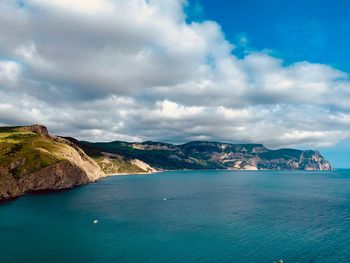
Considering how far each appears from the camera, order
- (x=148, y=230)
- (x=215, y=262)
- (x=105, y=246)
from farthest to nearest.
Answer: (x=148, y=230) < (x=105, y=246) < (x=215, y=262)

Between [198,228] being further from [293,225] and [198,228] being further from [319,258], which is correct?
[319,258]

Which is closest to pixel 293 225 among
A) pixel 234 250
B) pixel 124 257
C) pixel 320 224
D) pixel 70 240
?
pixel 320 224

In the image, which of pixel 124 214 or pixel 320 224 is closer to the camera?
pixel 320 224

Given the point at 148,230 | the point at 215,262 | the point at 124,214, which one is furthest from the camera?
the point at 124,214

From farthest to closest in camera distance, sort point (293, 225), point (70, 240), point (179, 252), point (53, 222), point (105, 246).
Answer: point (53, 222), point (293, 225), point (70, 240), point (105, 246), point (179, 252)

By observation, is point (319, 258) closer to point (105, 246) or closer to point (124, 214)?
point (105, 246)

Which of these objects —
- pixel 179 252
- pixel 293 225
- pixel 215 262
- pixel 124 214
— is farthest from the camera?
pixel 124 214

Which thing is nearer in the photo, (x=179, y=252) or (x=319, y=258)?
(x=319, y=258)

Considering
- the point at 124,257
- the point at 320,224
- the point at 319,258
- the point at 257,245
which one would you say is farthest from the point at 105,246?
the point at 320,224
